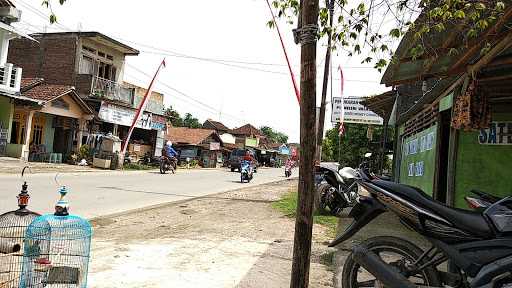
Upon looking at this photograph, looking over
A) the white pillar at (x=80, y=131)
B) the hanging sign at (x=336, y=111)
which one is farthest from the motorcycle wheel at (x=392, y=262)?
the white pillar at (x=80, y=131)

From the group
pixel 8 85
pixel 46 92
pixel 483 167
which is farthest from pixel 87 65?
pixel 483 167

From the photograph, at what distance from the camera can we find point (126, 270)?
4930mm

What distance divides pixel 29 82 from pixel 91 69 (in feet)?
13.3

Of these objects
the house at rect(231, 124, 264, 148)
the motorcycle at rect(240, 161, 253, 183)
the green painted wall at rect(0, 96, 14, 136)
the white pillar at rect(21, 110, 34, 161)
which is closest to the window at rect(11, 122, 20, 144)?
the white pillar at rect(21, 110, 34, 161)

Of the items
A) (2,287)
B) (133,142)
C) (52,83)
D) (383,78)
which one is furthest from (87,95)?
(2,287)

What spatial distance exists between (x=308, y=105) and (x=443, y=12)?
1.82m

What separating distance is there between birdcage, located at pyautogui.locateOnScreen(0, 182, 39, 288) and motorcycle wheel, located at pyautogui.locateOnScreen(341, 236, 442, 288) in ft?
9.30

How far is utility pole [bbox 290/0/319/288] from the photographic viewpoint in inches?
122

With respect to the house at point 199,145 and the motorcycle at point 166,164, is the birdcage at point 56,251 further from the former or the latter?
the house at point 199,145

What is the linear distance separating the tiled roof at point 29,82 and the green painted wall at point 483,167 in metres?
25.7

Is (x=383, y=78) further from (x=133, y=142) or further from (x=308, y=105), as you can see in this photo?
(x=133, y=142)

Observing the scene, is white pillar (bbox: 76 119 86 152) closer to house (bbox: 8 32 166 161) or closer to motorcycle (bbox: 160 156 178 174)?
house (bbox: 8 32 166 161)

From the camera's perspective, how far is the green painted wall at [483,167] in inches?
278

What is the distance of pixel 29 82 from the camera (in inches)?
1116
